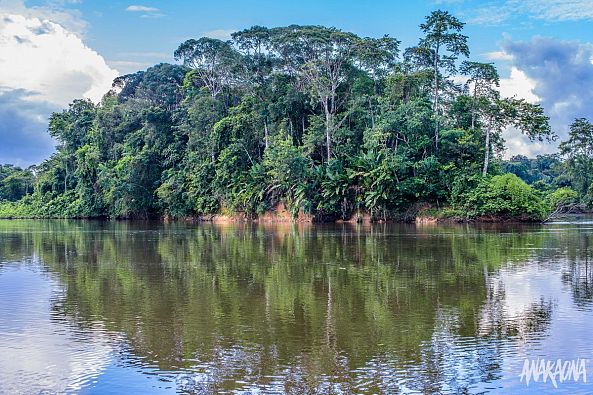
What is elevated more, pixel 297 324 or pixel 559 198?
pixel 559 198

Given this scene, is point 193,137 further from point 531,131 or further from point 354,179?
point 531,131

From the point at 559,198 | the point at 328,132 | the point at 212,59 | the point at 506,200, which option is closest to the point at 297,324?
the point at 506,200

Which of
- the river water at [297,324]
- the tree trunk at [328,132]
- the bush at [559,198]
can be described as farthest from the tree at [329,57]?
the river water at [297,324]

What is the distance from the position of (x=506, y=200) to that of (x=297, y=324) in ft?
111

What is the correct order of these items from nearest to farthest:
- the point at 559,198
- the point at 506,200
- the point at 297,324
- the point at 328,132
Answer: the point at 297,324
the point at 506,200
the point at 559,198
the point at 328,132

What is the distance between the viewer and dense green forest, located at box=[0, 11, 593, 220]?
1751 inches

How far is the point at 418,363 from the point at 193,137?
2105 inches

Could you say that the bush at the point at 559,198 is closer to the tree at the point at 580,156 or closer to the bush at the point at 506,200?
the bush at the point at 506,200

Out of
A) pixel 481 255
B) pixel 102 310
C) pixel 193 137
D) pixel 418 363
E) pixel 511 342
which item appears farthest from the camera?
pixel 193 137

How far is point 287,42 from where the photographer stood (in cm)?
5031

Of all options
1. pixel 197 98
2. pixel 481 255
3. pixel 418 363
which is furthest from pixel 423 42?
pixel 418 363

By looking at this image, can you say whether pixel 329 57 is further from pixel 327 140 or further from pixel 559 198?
pixel 559 198

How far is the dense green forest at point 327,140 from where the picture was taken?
44.5 meters

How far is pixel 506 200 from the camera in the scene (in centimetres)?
4112
